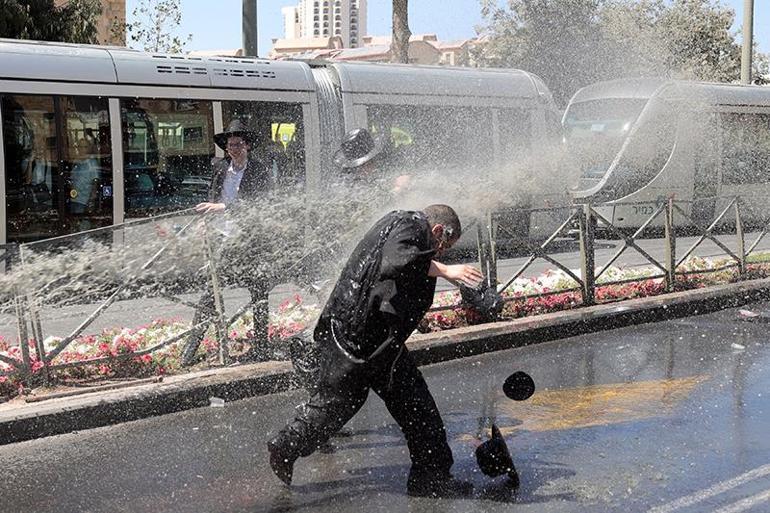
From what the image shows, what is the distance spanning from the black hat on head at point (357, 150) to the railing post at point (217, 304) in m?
1.45

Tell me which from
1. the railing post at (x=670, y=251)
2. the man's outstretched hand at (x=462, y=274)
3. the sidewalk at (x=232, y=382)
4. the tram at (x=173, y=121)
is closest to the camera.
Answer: the man's outstretched hand at (x=462, y=274)

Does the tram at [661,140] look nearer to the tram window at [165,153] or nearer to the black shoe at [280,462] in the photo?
the tram window at [165,153]

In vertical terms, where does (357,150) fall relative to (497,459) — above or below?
above

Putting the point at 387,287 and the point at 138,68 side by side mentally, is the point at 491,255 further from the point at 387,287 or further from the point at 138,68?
the point at 138,68

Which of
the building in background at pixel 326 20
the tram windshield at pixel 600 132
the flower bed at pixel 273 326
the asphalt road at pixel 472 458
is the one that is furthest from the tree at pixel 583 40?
the building in background at pixel 326 20

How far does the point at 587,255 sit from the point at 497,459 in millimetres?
5511

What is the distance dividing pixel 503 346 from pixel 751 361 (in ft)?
6.46

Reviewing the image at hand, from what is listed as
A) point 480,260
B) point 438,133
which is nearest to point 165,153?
point 438,133

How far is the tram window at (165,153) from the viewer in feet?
40.5

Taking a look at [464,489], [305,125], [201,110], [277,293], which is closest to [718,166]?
[305,125]

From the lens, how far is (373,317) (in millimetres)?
4773

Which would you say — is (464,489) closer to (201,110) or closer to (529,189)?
(201,110)

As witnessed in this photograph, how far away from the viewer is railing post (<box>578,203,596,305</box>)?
10.0 meters

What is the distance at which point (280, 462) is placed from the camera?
485 cm
